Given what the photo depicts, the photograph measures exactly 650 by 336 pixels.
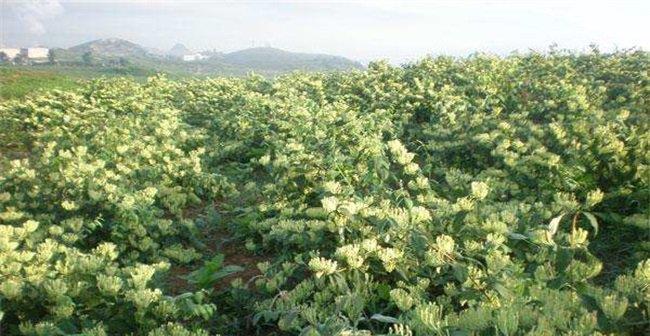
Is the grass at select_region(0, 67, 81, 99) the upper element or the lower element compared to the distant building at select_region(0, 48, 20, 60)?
upper

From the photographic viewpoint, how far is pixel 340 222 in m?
3.81

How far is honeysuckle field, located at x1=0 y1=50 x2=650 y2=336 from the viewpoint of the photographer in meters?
2.94

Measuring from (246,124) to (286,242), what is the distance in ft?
17.0

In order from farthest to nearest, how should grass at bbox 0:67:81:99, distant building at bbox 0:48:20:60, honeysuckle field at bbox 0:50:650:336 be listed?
distant building at bbox 0:48:20:60
grass at bbox 0:67:81:99
honeysuckle field at bbox 0:50:650:336

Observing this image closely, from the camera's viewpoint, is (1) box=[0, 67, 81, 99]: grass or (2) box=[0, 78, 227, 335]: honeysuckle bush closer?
(2) box=[0, 78, 227, 335]: honeysuckle bush

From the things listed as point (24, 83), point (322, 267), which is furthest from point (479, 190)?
point (24, 83)

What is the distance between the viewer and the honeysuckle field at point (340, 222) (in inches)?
116

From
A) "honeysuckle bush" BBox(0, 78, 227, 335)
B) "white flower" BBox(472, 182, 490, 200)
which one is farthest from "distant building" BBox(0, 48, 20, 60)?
"white flower" BBox(472, 182, 490, 200)

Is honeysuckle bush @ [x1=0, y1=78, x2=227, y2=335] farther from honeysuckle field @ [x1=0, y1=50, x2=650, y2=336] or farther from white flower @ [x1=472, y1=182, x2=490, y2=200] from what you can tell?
white flower @ [x1=472, y1=182, x2=490, y2=200]

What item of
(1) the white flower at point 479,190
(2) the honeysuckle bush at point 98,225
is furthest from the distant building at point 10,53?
(1) the white flower at point 479,190

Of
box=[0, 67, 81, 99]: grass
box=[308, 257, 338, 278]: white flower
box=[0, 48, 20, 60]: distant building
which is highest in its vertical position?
box=[308, 257, 338, 278]: white flower

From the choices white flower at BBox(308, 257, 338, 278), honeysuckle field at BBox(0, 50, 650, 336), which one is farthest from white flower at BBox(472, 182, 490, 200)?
white flower at BBox(308, 257, 338, 278)

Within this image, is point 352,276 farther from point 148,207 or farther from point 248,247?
point 148,207

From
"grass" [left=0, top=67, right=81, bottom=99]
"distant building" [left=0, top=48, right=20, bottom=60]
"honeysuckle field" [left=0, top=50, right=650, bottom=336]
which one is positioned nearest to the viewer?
"honeysuckle field" [left=0, top=50, right=650, bottom=336]
